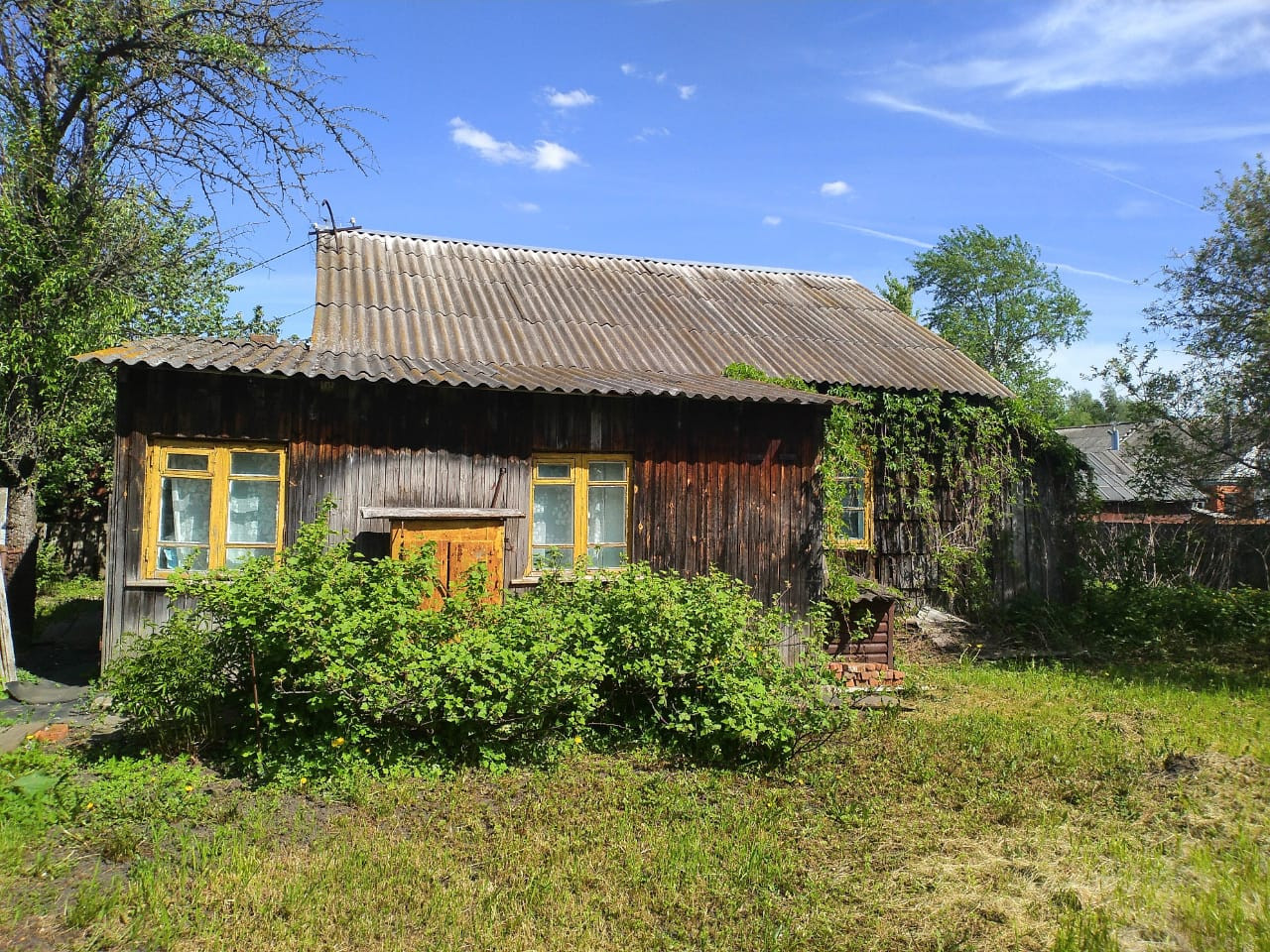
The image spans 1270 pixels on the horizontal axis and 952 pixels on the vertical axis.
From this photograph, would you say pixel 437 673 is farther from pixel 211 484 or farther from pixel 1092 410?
pixel 1092 410

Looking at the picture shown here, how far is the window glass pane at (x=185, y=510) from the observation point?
7.79m

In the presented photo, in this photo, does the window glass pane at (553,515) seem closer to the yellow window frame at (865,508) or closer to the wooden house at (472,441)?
the wooden house at (472,441)

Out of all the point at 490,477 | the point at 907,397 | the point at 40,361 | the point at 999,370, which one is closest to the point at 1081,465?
the point at 907,397

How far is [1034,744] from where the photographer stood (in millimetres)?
6586

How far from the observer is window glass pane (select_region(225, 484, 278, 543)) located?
7.96 meters

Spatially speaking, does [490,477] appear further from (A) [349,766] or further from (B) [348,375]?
(A) [349,766]

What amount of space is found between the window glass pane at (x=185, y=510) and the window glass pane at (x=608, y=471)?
3.82 metres

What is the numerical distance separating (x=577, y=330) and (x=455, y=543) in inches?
207

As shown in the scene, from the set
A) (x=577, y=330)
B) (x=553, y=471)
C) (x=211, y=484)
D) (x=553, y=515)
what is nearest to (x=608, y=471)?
(x=553, y=471)

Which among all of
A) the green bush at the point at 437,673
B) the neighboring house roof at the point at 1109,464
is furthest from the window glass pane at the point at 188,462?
the neighboring house roof at the point at 1109,464

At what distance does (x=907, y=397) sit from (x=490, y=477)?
21.4 feet

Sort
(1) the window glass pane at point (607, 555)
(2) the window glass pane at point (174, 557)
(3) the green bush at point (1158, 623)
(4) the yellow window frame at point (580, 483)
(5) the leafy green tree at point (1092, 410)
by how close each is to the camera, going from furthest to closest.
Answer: (5) the leafy green tree at point (1092, 410), (3) the green bush at point (1158, 623), (1) the window glass pane at point (607, 555), (4) the yellow window frame at point (580, 483), (2) the window glass pane at point (174, 557)

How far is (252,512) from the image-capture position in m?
8.02

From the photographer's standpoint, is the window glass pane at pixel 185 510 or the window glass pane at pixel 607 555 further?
the window glass pane at pixel 607 555
